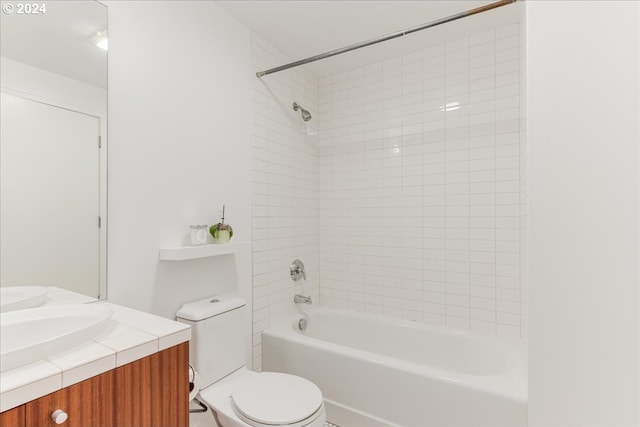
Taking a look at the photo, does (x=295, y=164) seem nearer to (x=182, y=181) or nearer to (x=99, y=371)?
(x=182, y=181)

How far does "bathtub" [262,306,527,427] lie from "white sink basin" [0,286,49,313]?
1297 millimetres

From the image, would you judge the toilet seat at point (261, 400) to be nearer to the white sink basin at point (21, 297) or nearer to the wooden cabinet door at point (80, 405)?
the wooden cabinet door at point (80, 405)

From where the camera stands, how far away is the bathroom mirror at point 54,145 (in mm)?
1122

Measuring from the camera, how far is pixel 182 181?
5.52ft

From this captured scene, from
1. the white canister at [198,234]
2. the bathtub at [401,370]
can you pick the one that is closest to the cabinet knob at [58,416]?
the white canister at [198,234]

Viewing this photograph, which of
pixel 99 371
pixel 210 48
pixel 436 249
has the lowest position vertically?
pixel 99 371

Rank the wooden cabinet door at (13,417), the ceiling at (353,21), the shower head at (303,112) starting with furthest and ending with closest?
the shower head at (303,112) < the ceiling at (353,21) < the wooden cabinet door at (13,417)

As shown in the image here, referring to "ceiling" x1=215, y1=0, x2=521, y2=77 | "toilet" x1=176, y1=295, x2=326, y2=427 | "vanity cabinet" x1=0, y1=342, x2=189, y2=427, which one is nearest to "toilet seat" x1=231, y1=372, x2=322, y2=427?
"toilet" x1=176, y1=295, x2=326, y2=427

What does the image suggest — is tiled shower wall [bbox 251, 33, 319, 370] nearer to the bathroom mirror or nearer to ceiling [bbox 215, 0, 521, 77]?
ceiling [bbox 215, 0, 521, 77]

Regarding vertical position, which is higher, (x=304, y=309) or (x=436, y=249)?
(x=436, y=249)

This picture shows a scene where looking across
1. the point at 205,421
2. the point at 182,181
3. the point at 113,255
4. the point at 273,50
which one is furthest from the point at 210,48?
the point at 205,421

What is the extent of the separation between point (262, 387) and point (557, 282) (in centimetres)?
146

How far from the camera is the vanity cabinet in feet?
2.33

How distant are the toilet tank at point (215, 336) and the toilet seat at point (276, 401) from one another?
0.16 m
